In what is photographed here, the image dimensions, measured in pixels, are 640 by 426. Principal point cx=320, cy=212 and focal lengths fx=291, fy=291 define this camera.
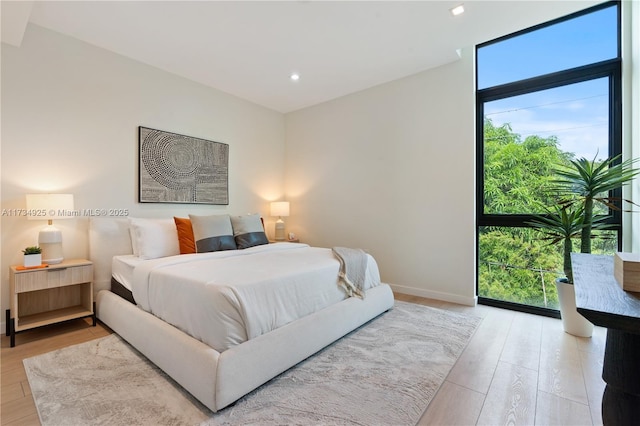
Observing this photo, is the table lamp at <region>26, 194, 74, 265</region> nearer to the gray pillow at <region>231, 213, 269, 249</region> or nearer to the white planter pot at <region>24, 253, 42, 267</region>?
the white planter pot at <region>24, 253, 42, 267</region>

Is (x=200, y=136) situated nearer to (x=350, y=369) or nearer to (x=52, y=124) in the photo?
(x=52, y=124)

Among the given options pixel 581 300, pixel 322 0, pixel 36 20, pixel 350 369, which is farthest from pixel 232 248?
pixel 581 300

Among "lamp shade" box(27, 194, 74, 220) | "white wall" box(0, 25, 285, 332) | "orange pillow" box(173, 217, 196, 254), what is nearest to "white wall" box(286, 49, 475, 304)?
"white wall" box(0, 25, 285, 332)

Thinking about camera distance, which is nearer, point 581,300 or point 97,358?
point 581,300

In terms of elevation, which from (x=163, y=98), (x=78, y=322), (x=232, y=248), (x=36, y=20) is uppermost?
(x=36, y=20)

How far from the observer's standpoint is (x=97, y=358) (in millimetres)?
2102

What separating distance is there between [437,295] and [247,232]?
239cm

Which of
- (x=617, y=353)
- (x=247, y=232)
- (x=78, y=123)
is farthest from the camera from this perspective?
(x=247, y=232)

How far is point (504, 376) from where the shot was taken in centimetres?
189

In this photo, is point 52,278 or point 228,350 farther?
point 52,278

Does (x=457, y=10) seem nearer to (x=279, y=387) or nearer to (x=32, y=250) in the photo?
(x=279, y=387)

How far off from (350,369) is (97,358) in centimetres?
182

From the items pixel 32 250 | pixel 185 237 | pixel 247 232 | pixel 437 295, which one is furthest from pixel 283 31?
pixel 437 295

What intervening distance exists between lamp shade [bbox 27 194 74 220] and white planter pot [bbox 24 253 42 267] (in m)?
0.35
